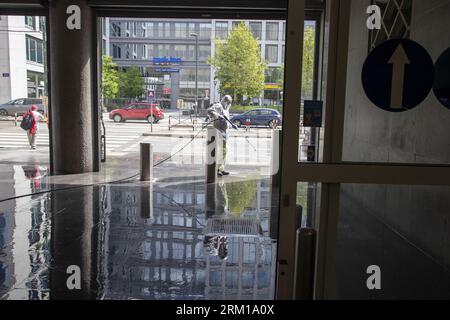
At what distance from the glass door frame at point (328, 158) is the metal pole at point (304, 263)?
0.11m

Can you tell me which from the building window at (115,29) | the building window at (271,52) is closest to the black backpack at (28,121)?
the building window at (271,52)

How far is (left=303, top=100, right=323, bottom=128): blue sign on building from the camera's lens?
9.91 feet

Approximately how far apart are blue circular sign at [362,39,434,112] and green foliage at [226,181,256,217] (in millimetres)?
4317

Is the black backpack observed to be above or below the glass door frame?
below

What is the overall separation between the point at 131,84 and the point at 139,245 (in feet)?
116

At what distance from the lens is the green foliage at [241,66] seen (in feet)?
97.8

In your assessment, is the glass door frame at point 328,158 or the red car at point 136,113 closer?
the glass door frame at point 328,158

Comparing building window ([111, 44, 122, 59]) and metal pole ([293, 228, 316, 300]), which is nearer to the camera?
metal pole ([293, 228, 316, 300])

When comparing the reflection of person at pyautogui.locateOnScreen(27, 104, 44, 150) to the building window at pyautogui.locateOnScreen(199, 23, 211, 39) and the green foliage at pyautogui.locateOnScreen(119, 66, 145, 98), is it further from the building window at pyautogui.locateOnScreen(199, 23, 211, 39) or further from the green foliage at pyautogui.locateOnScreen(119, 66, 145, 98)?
the building window at pyautogui.locateOnScreen(199, 23, 211, 39)

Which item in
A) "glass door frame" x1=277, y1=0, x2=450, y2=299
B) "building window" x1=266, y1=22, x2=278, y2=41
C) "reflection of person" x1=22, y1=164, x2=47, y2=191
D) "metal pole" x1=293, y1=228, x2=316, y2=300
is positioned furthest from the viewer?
"building window" x1=266, y1=22, x2=278, y2=41

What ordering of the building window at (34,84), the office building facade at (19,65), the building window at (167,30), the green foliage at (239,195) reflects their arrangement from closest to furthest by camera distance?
1. the green foliage at (239,195)
2. the office building facade at (19,65)
3. the building window at (34,84)
4. the building window at (167,30)

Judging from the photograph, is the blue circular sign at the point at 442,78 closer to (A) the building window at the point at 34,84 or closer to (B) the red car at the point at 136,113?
(B) the red car at the point at 136,113

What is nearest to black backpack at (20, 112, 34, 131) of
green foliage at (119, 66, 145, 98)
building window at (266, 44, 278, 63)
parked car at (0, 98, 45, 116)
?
parked car at (0, 98, 45, 116)
